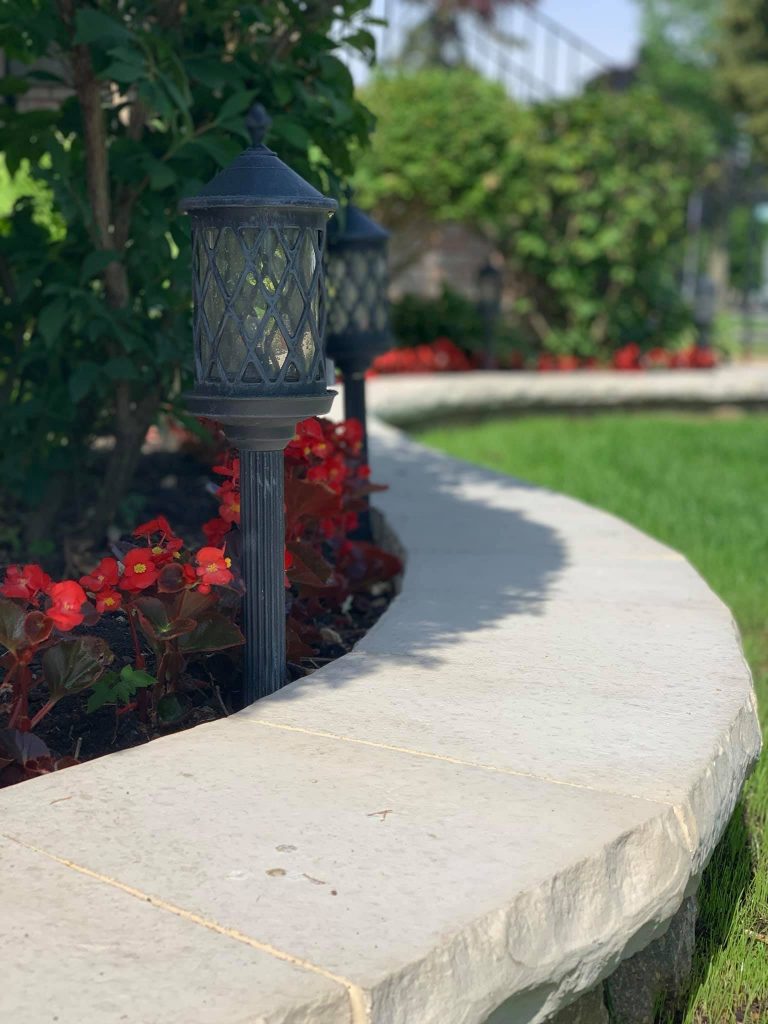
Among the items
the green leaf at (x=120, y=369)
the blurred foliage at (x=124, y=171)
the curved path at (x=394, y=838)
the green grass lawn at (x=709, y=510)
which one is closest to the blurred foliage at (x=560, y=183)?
the green grass lawn at (x=709, y=510)

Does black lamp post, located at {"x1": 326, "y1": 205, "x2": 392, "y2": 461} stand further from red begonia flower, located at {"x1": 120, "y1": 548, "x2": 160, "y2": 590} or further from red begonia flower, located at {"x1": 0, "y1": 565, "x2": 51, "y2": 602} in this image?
red begonia flower, located at {"x1": 0, "y1": 565, "x2": 51, "y2": 602}

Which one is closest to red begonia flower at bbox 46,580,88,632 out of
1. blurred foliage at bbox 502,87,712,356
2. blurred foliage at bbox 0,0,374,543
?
blurred foliage at bbox 0,0,374,543

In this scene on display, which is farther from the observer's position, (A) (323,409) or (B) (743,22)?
(B) (743,22)

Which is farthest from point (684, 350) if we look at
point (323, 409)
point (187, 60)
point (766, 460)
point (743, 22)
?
point (743, 22)

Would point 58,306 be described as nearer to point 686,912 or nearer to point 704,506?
point 686,912

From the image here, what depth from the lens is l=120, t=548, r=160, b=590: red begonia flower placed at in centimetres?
263

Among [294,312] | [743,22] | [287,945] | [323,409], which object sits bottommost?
[287,945]

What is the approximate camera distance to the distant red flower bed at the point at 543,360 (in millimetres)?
12039

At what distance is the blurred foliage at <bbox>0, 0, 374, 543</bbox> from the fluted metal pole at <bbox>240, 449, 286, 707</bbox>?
125 centimetres

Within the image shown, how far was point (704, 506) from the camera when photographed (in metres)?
6.67

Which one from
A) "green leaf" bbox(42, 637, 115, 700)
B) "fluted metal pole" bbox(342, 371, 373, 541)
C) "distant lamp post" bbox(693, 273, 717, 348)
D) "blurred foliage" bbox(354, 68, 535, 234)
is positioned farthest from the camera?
"distant lamp post" bbox(693, 273, 717, 348)

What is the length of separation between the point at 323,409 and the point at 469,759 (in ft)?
2.63

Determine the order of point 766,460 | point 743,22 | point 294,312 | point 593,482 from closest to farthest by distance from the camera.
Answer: point 294,312
point 593,482
point 766,460
point 743,22

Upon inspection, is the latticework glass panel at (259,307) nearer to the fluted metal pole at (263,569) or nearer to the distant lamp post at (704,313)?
the fluted metal pole at (263,569)
